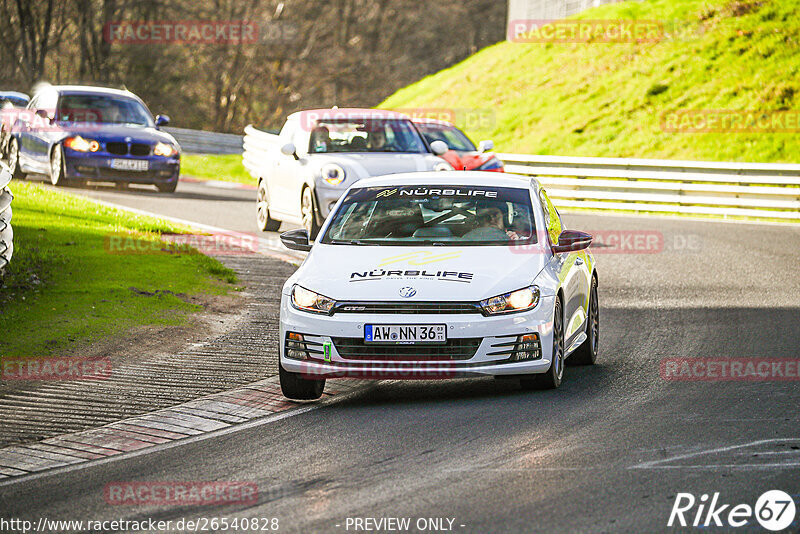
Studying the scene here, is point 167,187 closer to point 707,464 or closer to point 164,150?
point 164,150

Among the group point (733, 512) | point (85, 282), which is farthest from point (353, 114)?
point (733, 512)

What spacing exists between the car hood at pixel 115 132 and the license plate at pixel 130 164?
383 millimetres

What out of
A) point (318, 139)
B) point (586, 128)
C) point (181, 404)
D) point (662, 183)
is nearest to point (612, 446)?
point (181, 404)

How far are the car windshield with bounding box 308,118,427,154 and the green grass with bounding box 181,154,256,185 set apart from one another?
14695 mm

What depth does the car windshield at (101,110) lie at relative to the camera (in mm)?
24188

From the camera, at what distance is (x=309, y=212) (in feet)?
58.2

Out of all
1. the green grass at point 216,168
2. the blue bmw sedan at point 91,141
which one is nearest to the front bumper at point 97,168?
the blue bmw sedan at point 91,141

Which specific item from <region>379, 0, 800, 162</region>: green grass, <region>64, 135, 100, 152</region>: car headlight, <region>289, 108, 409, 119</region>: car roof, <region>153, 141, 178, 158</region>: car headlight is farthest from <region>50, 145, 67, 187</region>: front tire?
<region>379, 0, 800, 162</region>: green grass

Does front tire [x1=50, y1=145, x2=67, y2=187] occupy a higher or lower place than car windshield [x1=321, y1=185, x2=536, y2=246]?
lower

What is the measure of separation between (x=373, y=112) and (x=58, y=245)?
5.83 metres

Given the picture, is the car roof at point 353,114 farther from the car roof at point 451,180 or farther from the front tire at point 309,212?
the car roof at point 451,180

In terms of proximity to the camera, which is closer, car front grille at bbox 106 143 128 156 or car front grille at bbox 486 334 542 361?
car front grille at bbox 486 334 542 361

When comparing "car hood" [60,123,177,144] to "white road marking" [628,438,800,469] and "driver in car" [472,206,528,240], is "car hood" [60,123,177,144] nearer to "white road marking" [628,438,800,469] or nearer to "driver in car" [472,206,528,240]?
"driver in car" [472,206,528,240]

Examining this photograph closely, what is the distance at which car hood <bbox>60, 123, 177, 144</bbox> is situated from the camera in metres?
23.2
